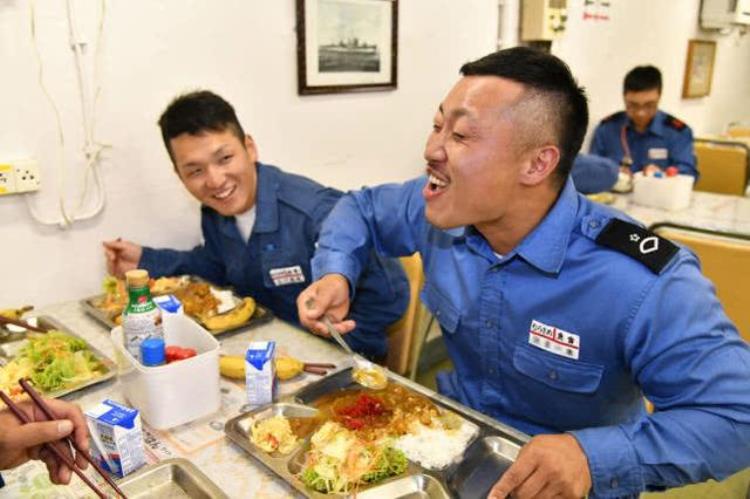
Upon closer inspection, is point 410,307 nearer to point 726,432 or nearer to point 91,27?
point 726,432

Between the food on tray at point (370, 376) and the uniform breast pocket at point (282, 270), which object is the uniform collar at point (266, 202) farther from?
the food on tray at point (370, 376)

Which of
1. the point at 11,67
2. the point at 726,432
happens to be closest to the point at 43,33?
the point at 11,67

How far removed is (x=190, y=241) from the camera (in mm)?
2326

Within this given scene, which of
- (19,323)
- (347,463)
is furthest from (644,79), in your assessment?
(19,323)

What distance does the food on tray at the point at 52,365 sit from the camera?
1.38 meters

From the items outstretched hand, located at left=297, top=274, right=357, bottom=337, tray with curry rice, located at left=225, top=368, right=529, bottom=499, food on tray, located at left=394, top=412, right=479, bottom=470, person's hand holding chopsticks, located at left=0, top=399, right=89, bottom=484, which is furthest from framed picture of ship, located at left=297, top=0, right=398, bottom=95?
person's hand holding chopsticks, located at left=0, top=399, right=89, bottom=484

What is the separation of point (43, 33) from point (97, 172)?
45 centimetres

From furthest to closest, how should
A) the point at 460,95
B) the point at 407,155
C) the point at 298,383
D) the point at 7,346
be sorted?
the point at 407,155
the point at 7,346
the point at 298,383
the point at 460,95

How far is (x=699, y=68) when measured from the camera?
5387 mm

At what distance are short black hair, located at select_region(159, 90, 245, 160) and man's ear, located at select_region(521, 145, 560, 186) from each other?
41.1 inches

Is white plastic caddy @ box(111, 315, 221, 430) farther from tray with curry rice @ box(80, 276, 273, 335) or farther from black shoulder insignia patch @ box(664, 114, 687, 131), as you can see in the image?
black shoulder insignia patch @ box(664, 114, 687, 131)

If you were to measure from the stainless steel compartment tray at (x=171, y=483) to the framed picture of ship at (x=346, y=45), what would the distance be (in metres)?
1.76

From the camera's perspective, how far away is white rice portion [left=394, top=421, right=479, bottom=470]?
3.69 feet

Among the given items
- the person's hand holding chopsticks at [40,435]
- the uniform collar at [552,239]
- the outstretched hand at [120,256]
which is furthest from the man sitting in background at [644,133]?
the person's hand holding chopsticks at [40,435]
